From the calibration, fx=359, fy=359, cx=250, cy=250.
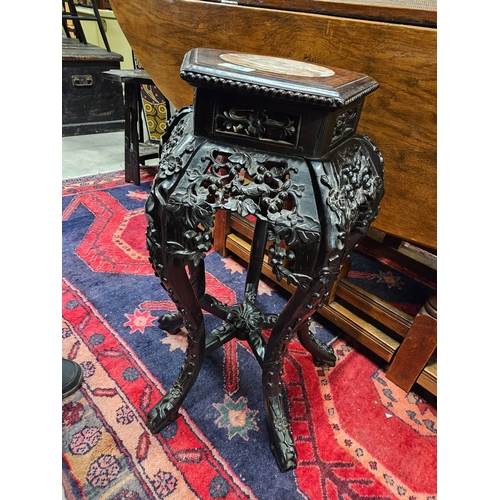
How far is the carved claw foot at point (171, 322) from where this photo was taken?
115 centimetres

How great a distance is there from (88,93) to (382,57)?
2.31 m

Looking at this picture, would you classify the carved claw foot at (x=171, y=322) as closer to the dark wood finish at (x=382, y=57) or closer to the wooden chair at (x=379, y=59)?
the wooden chair at (x=379, y=59)

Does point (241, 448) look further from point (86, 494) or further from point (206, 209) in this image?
point (206, 209)

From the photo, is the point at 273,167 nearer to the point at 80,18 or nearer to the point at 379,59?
the point at 379,59

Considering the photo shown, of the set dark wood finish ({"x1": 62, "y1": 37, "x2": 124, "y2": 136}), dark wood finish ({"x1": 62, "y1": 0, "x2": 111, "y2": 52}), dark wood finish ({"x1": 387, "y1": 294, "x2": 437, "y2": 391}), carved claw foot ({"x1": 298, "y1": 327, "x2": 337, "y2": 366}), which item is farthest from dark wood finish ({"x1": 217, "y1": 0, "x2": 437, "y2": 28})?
dark wood finish ({"x1": 62, "y1": 0, "x2": 111, "y2": 52})

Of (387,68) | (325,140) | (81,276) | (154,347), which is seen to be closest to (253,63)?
(325,140)

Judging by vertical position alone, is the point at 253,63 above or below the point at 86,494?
above

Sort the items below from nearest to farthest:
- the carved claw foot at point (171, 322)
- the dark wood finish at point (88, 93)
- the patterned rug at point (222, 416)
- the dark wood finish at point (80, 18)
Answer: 1. the patterned rug at point (222, 416)
2. the carved claw foot at point (171, 322)
3. the dark wood finish at point (88, 93)
4. the dark wood finish at point (80, 18)

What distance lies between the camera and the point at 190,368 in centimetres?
90

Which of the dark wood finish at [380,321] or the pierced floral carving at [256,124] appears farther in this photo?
the dark wood finish at [380,321]

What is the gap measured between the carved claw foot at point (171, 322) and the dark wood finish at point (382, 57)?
2.26 ft

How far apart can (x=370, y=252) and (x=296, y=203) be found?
1031 millimetres

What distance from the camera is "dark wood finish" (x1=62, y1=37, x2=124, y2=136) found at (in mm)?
2438

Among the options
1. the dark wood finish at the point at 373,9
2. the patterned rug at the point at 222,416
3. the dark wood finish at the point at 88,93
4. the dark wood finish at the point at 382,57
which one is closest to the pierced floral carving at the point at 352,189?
the dark wood finish at the point at 382,57
